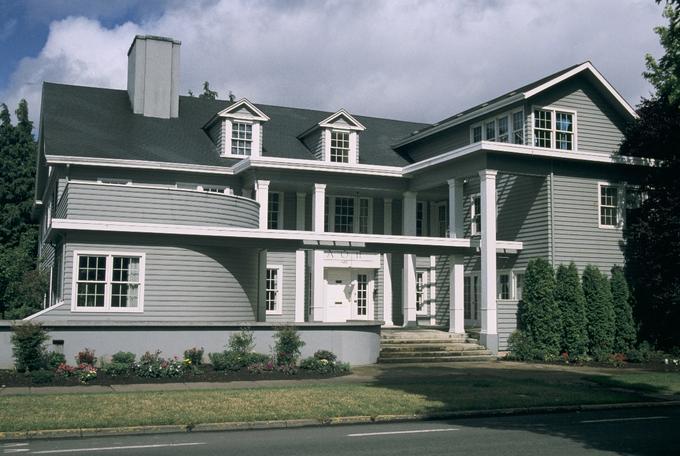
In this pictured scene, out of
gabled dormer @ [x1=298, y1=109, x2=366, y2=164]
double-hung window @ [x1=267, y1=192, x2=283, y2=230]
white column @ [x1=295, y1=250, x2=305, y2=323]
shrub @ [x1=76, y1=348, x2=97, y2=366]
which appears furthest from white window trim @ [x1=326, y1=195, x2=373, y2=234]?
shrub @ [x1=76, y1=348, x2=97, y2=366]

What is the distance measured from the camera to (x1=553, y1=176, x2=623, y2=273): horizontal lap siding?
26.3 m

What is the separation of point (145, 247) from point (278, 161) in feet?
23.1

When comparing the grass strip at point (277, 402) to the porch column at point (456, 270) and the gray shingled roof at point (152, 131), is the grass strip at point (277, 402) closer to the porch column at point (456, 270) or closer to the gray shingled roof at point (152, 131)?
the porch column at point (456, 270)

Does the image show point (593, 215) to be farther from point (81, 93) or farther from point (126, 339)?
point (81, 93)

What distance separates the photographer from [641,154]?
1079 inches

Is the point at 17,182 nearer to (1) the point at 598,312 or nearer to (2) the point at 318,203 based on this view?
(2) the point at 318,203

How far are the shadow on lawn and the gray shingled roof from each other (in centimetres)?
1317

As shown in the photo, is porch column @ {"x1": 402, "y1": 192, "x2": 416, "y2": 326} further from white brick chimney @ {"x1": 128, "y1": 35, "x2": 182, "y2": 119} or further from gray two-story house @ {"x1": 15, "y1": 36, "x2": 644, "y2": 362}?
white brick chimney @ {"x1": 128, "y1": 35, "x2": 182, "y2": 119}

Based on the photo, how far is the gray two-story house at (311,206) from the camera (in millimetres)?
22328

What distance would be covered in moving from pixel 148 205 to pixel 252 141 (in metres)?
8.99

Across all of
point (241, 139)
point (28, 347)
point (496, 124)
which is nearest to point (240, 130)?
point (241, 139)

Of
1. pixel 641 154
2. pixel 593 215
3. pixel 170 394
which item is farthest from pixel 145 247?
pixel 641 154

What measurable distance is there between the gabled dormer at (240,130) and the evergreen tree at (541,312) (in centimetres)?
1203

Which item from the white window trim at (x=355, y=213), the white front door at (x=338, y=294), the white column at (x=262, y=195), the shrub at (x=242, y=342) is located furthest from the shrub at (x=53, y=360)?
the white window trim at (x=355, y=213)
